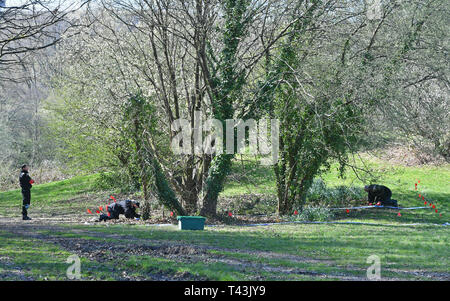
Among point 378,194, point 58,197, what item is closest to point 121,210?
point 378,194

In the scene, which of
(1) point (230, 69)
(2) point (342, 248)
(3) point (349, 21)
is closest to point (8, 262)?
(2) point (342, 248)

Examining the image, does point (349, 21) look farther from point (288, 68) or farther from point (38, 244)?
point (38, 244)

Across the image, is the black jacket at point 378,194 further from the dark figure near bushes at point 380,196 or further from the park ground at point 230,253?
the park ground at point 230,253

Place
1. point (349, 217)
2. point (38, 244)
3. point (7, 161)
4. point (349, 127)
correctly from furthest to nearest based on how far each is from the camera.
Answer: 1. point (7, 161)
2. point (349, 217)
3. point (349, 127)
4. point (38, 244)

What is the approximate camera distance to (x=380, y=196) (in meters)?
20.5

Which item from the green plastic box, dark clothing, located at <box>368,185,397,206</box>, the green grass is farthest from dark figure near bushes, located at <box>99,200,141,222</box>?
dark clothing, located at <box>368,185,397,206</box>

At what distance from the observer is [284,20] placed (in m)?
19.2

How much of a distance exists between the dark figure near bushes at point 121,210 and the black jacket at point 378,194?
30.6 feet

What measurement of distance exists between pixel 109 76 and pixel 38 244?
46.4ft

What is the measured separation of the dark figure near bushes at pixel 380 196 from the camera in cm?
2028

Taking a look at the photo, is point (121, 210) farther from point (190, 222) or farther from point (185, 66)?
point (185, 66)

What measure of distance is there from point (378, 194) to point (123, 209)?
33.2ft

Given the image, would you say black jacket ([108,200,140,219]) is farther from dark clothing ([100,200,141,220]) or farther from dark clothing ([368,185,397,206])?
dark clothing ([368,185,397,206])

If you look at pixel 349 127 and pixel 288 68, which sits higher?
pixel 288 68
